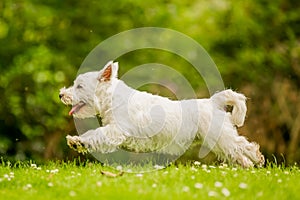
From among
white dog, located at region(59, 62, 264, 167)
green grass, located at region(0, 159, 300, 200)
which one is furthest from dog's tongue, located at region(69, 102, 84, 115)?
green grass, located at region(0, 159, 300, 200)

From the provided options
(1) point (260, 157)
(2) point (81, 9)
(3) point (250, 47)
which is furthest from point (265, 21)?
(1) point (260, 157)

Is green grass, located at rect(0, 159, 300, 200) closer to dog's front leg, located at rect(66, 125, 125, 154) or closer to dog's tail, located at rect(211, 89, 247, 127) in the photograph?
dog's front leg, located at rect(66, 125, 125, 154)

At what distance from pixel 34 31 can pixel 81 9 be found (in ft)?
3.08

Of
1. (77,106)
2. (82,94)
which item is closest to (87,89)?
(82,94)

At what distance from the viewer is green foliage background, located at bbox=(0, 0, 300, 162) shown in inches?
449

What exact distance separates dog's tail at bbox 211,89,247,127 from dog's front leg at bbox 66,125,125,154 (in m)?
1.14

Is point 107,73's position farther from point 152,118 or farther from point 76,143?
point 76,143

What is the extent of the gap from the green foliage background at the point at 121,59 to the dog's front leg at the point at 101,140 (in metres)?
4.45

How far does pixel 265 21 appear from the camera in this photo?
1278 centimetres

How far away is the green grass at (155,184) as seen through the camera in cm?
532

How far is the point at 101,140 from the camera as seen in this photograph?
21.9 feet

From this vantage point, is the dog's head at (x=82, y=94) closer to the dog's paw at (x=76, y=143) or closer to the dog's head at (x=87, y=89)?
the dog's head at (x=87, y=89)

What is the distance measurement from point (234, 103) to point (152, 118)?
0.91 meters

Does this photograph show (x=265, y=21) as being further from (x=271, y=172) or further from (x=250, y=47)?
(x=271, y=172)
